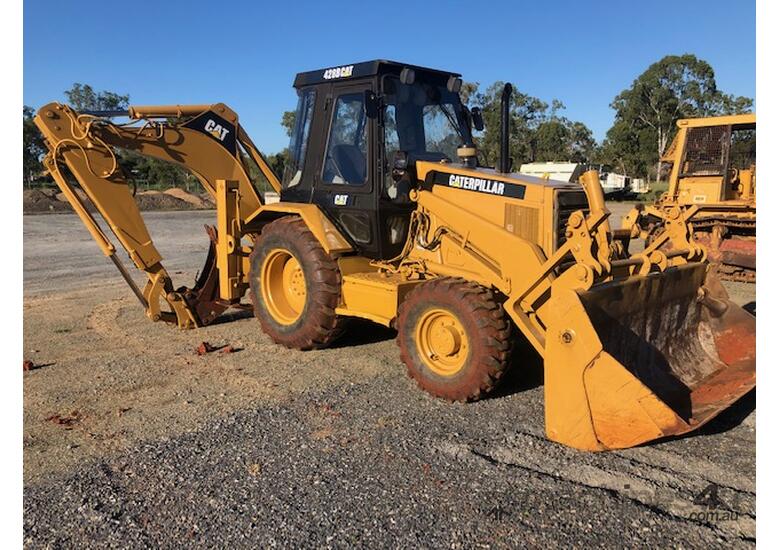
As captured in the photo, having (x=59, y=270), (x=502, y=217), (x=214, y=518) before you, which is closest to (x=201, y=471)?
(x=214, y=518)

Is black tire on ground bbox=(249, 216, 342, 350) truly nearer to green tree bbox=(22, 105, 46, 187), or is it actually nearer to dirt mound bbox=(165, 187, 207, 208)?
dirt mound bbox=(165, 187, 207, 208)

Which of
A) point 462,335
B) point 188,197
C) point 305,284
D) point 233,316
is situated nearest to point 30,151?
point 188,197

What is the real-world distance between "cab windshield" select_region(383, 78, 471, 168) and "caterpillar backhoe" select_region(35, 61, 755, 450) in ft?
0.06

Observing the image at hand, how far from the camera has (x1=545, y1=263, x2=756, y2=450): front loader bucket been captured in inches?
150

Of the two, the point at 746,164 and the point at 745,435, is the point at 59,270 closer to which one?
the point at 745,435

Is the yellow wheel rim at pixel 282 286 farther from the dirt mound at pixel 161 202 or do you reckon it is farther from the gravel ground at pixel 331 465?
the dirt mound at pixel 161 202

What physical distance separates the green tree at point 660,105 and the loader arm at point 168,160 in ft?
171

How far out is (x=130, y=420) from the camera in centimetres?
468

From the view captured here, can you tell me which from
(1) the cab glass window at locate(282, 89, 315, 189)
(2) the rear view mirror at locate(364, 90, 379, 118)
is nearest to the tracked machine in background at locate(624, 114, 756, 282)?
(1) the cab glass window at locate(282, 89, 315, 189)

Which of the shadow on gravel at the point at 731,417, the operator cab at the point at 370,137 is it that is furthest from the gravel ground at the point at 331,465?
the operator cab at the point at 370,137

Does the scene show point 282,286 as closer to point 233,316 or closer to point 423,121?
point 233,316

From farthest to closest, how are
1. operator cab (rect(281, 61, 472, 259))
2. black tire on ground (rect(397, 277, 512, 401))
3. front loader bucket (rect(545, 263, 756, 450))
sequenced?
operator cab (rect(281, 61, 472, 259)), black tire on ground (rect(397, 277, 512, 401)), front loader bucket (rect(545, 263, 756, 450))

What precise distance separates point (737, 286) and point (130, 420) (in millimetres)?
10571

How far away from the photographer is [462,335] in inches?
193
